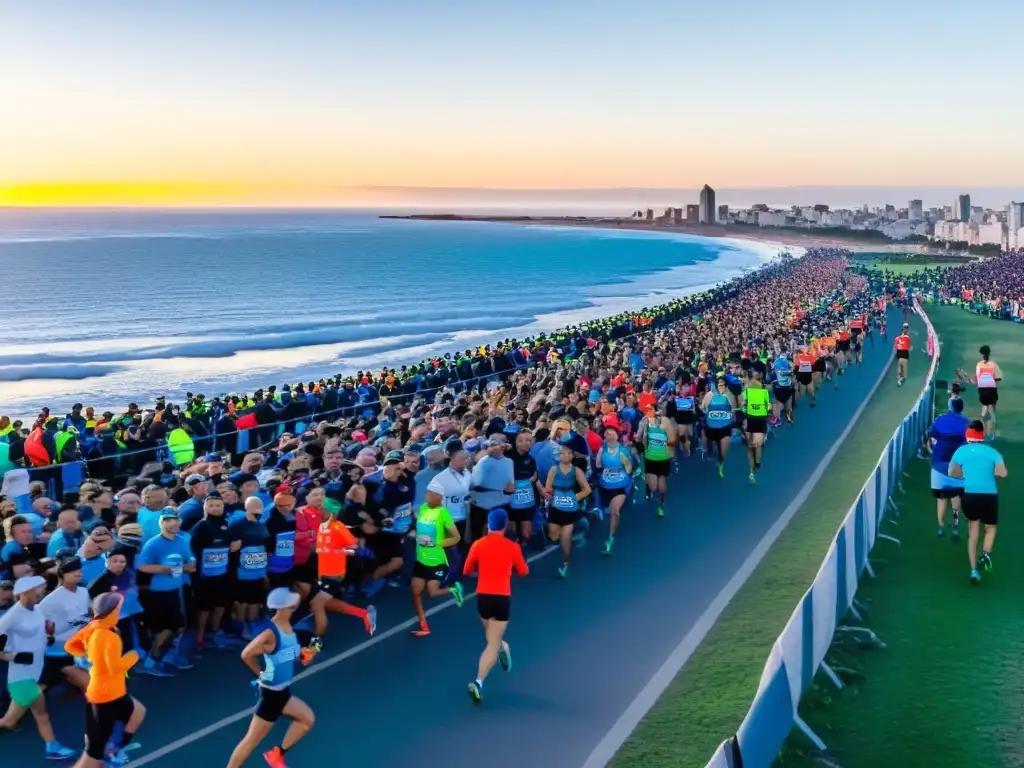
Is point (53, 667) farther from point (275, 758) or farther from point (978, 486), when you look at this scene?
point (978, 486)

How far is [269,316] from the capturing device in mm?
76375

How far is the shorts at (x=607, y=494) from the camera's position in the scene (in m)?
11.4

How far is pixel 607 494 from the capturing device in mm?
11742

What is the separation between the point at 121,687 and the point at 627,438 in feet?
28.3

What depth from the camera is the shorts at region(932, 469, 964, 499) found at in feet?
36.2

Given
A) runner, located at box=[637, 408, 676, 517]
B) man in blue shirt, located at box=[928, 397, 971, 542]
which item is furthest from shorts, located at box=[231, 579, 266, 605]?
man in blue shirt, located at box=[928, 397, 971, 542]

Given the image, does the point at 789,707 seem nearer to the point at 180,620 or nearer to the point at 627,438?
the point at 180,620

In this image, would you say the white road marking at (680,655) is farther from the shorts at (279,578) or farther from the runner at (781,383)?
the runner at (781,383)

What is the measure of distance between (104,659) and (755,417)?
429 inches

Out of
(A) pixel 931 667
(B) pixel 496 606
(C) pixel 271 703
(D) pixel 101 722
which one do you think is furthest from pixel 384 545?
(A) pixel 931 667

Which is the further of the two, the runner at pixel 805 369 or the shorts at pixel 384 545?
the runner at pixel 805 369

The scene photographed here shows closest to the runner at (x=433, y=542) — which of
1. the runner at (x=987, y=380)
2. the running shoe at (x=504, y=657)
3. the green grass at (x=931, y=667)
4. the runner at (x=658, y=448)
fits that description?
the running shoe at (x=504, y=657)

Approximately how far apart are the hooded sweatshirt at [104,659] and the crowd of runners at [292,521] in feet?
0.04

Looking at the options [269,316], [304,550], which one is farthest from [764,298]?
[304,550]
